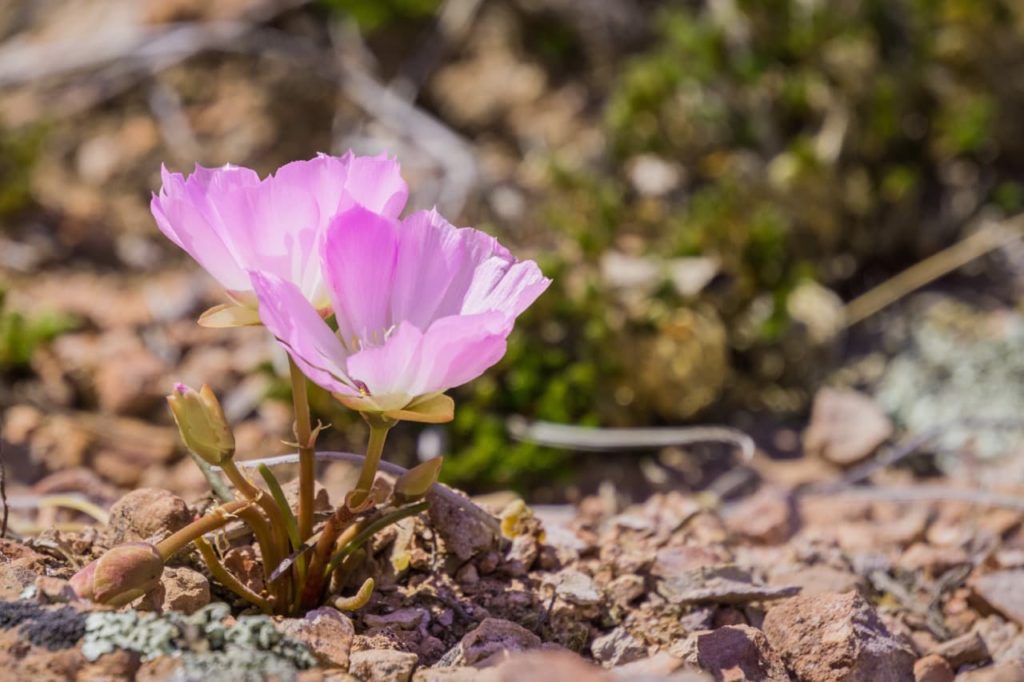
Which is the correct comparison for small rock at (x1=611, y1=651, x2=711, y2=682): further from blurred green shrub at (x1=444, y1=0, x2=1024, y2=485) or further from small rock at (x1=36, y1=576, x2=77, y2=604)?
blurred green shrub at (x1=444, y1=0, x2=1024, y2=485)

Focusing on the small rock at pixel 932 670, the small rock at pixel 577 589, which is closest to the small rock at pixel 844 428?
Answer: the small rock at pixel 932 670

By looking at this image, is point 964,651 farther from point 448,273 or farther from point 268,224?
point 268,224

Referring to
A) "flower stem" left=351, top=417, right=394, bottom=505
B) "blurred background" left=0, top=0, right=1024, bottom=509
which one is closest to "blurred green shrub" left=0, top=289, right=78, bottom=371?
"blurred background" left=0, top=0, right=1024, bottom=509

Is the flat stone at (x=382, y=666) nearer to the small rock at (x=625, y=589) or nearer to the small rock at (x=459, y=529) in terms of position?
the small rock at (x=459, y=529)

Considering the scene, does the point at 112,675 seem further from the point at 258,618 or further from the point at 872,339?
the point at 872,339

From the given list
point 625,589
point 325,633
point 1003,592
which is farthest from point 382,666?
point 1003,592
